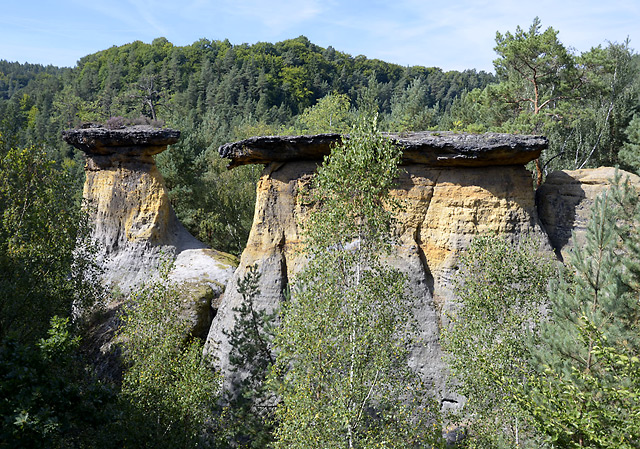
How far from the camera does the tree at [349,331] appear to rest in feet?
35.1

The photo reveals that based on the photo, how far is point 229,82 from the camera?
81500mm

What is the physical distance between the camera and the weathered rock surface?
15641mm

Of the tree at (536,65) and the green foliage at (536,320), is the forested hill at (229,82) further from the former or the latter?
the green foliage at (536,320)

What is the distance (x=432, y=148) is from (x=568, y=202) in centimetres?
510

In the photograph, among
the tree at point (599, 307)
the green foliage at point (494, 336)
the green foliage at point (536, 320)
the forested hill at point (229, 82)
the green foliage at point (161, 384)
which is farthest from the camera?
the forested hill at point (229, 82)

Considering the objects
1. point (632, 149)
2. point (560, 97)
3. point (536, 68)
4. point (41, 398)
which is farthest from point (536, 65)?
point (41, 398)

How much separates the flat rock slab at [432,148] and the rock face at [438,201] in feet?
0.10

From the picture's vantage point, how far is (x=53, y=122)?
7838 centimetres

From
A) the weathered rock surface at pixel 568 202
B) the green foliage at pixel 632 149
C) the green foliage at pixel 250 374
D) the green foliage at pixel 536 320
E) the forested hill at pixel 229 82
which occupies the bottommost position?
the green foliage at pixel 250 374

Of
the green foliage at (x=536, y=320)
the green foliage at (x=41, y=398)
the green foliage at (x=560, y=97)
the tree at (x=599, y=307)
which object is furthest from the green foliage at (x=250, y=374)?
the green foliage at (x=560, y=97)

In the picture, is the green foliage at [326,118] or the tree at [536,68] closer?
the tree at [536,68]

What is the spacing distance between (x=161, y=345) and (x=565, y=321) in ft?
34.5

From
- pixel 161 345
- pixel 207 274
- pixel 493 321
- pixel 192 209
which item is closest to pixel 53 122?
pixel 192 209

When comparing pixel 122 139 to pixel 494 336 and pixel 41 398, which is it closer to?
pixel 41 398
